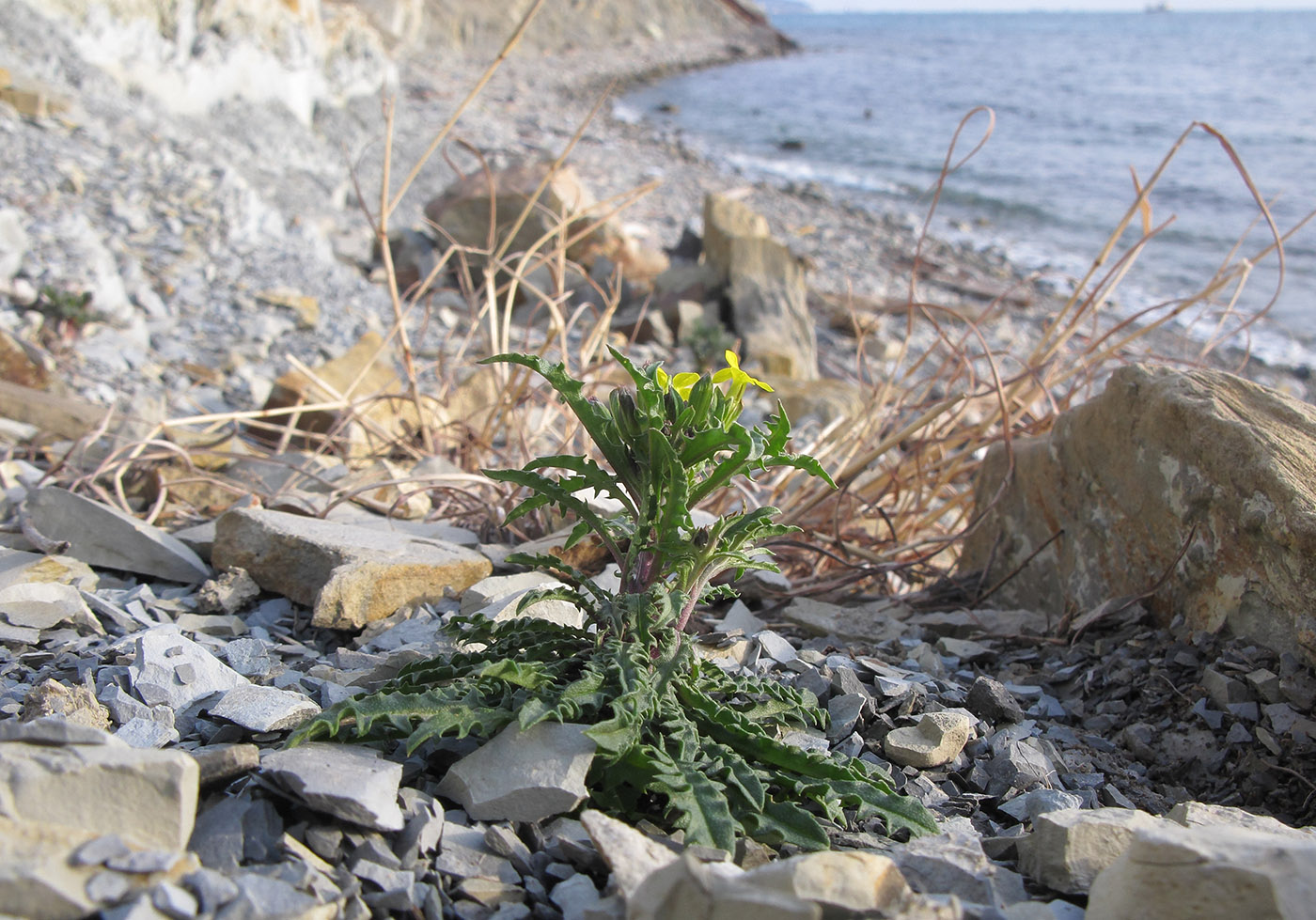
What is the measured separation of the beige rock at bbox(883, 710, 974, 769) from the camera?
56.2 inches

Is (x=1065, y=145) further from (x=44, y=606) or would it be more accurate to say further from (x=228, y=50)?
(x=44, y=606)

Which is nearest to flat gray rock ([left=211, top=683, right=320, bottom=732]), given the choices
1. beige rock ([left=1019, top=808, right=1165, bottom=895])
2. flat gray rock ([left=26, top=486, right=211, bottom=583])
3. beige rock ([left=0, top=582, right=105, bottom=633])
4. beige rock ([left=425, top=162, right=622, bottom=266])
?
beige rock ([left=0, top=582, right=105, bottom=633])

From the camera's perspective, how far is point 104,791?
96cm

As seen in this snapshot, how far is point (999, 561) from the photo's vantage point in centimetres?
253

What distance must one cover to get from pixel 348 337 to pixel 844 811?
489 centimetres

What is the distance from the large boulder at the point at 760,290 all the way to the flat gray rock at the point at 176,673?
518cm

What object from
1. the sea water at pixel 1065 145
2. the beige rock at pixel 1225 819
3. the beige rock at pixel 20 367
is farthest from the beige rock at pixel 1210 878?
the beige rock at pixel 20 367

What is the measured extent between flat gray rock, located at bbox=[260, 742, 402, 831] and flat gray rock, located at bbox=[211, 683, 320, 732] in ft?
0.38

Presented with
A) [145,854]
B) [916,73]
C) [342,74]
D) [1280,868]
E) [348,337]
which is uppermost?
[916,73]

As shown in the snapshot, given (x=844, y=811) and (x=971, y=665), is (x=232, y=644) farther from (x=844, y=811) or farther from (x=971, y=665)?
(x=971, y=665)

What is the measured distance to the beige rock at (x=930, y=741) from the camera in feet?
Result: 4.68

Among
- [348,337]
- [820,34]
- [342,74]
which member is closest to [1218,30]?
[820,34]

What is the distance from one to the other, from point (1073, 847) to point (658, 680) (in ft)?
1.90

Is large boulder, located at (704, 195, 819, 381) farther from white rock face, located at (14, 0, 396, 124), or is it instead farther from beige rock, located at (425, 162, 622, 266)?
white rock face, located at (14, 0, 396, 124)
